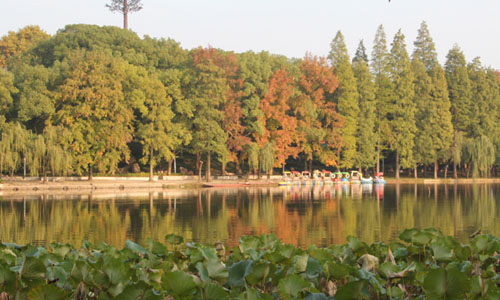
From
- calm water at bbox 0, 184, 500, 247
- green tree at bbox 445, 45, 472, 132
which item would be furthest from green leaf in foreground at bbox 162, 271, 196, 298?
green tree at bbox 445, 45, 472, 132

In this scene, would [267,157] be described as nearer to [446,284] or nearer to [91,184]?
[91,184]

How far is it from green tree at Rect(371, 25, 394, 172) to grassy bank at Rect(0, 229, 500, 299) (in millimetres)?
55067

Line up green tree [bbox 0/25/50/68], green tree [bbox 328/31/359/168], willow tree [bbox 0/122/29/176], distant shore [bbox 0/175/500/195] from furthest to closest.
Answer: green tree [bbox 0/25/50/68], green tree [bbox 328/31/359/168], distant shore [bbox 0/175/500/195], willow tree [bbox 0/122/29/176]

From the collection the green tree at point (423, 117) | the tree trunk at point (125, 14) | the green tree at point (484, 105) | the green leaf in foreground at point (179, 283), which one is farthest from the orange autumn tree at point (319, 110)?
the green leaf in foreground at point (179, 283)

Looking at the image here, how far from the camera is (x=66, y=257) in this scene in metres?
6.45

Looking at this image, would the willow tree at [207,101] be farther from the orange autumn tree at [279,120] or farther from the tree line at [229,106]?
the orange autumn tree at [279,120]

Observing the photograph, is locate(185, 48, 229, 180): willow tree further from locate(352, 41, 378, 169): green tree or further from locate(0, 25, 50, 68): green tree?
locate(0, 25, 50, 68): green tree

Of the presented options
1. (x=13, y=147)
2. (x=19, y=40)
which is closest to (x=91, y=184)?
(x=13, y=147)

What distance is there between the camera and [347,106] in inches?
2322

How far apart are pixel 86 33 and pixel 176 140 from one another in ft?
57.7

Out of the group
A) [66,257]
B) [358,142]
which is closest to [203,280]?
[66,257]

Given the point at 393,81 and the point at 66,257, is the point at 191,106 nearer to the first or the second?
the point at 393,81

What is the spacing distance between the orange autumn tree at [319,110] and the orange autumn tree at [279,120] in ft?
5.31

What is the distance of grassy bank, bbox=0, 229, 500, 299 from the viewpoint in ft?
15.7
